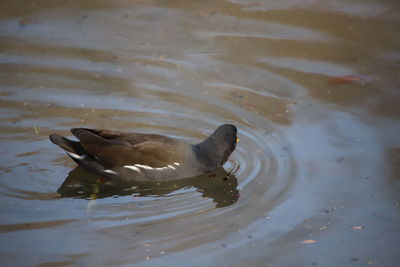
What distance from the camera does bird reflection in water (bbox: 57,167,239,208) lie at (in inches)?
253

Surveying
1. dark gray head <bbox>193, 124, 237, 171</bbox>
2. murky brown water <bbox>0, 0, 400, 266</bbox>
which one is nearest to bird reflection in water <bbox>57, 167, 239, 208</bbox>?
murky brown water <bbox>0, 0, 400, 266</bbox>

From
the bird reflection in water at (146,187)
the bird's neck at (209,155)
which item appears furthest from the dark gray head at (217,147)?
the bird reflection in water at (146,187)

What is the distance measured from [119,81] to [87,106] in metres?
0.79

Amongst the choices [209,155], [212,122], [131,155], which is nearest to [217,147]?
[209,155]

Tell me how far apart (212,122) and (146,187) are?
4.88 ft

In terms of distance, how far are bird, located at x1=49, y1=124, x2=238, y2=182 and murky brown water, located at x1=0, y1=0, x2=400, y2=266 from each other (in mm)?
167

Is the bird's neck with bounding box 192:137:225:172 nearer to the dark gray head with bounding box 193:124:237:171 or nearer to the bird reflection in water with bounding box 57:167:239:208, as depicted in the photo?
the dark gray head with bounding box 193:124:237:171

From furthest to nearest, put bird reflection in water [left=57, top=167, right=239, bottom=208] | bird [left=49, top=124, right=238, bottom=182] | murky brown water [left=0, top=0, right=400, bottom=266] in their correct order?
bird [left=49, top=124, right=238, bottom=182], bird reflection in water [left=57, top=167, right=239, bottom=208], murky brown water [left=0, top=0, right=400, bottom=266]

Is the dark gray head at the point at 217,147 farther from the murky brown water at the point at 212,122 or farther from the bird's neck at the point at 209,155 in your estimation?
the murky brown water at the point at 212,122

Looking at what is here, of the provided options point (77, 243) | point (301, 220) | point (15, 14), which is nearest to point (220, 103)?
point (301, 220)

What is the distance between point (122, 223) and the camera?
19.0 ft

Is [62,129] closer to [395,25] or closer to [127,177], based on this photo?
[127,177]

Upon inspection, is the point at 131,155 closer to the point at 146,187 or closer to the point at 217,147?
the point at 146,187

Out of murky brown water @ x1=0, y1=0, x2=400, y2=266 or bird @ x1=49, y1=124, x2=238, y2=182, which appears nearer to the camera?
murky brown water @ x1=0, y1=0, x2=400, y2=266
